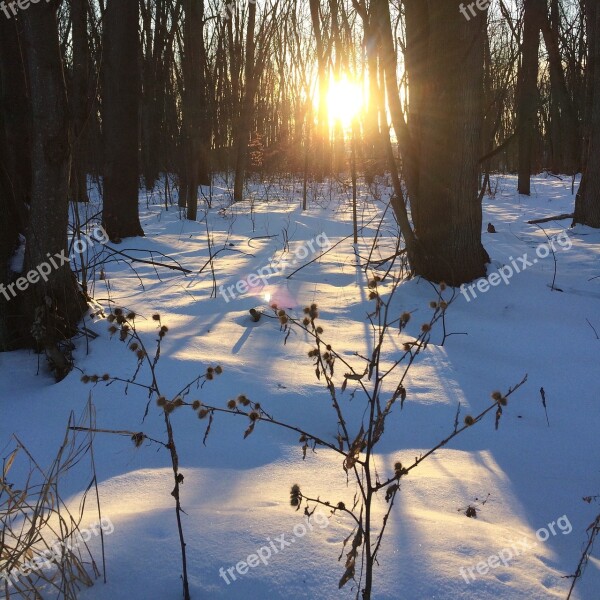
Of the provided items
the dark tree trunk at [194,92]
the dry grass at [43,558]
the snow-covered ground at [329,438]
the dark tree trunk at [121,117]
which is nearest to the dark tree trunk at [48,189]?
the snow-covered ground at [329,438]

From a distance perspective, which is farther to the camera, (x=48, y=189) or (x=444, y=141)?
(x=444, y=141)

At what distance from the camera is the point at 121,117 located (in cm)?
642

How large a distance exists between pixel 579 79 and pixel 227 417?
21820mm

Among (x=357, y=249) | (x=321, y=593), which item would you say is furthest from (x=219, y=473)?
(x=357, y=249)

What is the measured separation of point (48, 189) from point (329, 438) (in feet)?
6.35

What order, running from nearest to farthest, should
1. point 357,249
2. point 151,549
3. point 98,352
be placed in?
point 151,549
point 98,352
point 357,249

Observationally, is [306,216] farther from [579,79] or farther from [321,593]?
[579,79]

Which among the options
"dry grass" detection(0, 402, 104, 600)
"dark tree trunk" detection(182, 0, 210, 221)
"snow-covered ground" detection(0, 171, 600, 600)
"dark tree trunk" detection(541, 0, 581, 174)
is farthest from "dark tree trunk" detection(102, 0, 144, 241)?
"dark tree trunk" detection(541, 0, 581, 174)

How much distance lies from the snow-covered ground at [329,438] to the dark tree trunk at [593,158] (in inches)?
95.1

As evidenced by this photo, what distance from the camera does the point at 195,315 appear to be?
359cm

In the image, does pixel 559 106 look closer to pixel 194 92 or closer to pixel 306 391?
pixel 194 92

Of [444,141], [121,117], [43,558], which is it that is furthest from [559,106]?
[43,558]

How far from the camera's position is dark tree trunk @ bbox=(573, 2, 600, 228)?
6715mm

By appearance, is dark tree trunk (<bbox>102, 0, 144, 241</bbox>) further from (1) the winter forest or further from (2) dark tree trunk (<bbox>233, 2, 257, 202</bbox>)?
(2) dark tree trunk (<bbox>233, 2, 257, 202</bbox>)
